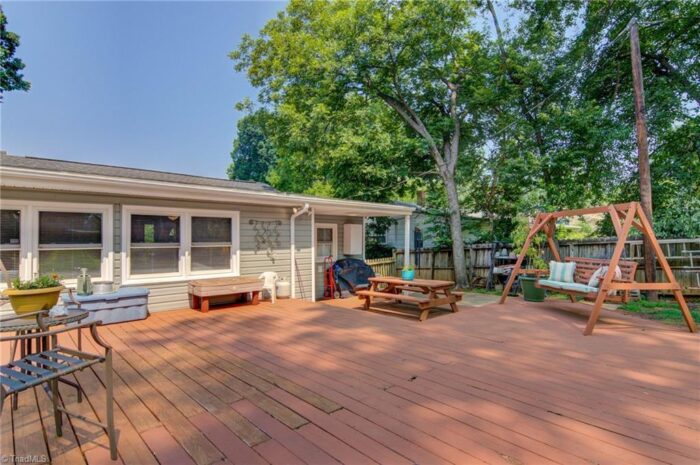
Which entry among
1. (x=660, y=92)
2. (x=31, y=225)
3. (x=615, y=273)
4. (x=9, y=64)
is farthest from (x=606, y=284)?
(x=9, y=64)

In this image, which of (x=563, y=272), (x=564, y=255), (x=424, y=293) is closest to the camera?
(x=563, y=272)

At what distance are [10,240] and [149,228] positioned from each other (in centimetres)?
161

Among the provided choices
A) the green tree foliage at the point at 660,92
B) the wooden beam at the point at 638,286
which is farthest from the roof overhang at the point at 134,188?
the green tree foliage at the point at 660,92

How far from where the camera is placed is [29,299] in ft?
8.42

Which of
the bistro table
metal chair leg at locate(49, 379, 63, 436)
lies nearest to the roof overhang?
the bistro table

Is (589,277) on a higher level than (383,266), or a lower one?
higher

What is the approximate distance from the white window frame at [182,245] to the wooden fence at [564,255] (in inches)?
188

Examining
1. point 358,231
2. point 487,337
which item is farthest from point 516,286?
point 487,337

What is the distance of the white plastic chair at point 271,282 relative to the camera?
654 cm

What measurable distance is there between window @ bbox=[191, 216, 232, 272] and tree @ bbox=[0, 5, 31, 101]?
11.1m

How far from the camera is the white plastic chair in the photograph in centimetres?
654

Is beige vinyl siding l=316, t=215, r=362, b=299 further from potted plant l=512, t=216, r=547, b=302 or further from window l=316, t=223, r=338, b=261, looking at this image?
potted plant l=512, t=216, r=547, b=302

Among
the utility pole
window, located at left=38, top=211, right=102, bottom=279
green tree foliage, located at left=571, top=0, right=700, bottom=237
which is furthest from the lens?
green tree foliage, located at left=571, top=0, right=700, bottom=237

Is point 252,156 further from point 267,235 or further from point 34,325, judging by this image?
point 34,325
